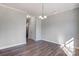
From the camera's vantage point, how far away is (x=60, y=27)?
4559 millimetres

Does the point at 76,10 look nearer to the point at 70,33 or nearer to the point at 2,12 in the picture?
the point at 70,33

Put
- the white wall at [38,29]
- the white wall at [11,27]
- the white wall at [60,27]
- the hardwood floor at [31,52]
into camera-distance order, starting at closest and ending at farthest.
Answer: the hardwood floor at [31,52]
the white wall at [11,27]
the white wall at [60,27]
the white wall at [38,29]

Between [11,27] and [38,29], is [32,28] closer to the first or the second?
[38,29]

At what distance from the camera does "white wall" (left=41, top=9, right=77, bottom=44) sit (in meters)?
3.97

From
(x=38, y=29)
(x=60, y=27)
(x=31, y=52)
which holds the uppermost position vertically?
(x=60, y=27)

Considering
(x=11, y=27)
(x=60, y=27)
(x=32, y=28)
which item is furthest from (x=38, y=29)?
(x=11, y=27)

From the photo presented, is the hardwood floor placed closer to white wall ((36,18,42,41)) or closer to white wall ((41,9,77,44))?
white wall ((41,9,77,44))

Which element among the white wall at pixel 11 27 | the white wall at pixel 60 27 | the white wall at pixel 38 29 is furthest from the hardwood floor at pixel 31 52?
the white wall at pixel 38 29

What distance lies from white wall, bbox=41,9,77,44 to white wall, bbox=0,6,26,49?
188 centimetres

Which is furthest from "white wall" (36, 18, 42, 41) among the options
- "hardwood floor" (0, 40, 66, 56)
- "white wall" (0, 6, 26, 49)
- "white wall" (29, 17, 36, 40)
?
"hardwood floor" (0, 40, 66, 56)

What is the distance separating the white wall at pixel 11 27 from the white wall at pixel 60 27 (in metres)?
1.88

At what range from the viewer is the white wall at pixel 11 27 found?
344 centimetres

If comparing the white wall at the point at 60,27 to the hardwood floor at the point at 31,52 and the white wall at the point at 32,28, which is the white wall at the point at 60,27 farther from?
the hardwood floor at the point at 31,52

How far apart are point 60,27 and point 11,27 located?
2.88 m
